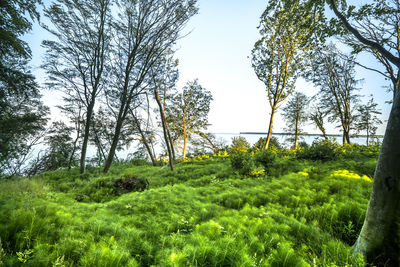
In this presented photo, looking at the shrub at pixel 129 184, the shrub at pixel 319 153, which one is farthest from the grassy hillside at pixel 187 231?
the shrub at pixel 319 153

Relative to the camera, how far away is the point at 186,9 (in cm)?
926

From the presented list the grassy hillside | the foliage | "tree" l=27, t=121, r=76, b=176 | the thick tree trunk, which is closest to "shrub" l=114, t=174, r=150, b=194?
the grassy hillside

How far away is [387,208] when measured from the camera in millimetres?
1849

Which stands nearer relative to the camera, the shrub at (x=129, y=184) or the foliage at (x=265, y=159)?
the shrub at (x=129, y=184)

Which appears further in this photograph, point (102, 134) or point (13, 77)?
point (102, 134)

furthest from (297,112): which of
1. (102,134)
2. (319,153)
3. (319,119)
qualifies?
(102,134)

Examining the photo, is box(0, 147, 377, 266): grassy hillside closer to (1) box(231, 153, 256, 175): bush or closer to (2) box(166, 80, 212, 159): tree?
(1) box(231, 153, 256, 175): bush

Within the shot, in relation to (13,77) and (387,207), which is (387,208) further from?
(13,77)

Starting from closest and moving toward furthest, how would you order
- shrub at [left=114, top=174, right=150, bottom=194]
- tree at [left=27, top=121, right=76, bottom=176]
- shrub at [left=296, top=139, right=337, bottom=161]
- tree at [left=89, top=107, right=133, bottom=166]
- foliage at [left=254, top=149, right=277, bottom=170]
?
1. shrub at [left=114, top=174, right=150, bottom=194]
2. foliage at [left=254, top=149, right=277, bottom=170]
3. shrub at [left=296, top=139, right=337, bottom=161]
4. tree at [left=27, top=121, right=76, bottom=176]
5. tree at [left=89, top=107, right=133, bottom=166]

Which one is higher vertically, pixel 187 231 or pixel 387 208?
pixel 387 208

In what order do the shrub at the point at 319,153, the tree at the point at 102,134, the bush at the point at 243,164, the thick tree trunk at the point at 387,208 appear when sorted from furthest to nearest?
the tree at the point at 102,134, the shrub at the point at 319,153, the bush at the point at 243,164, the thick tree trunk at the point at 387,208

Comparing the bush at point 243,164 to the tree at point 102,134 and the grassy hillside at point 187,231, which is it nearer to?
the grassy hillside at point 187,231

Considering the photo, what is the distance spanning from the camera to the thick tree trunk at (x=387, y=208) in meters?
1.81

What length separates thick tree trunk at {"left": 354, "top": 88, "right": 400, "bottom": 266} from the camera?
181cm
